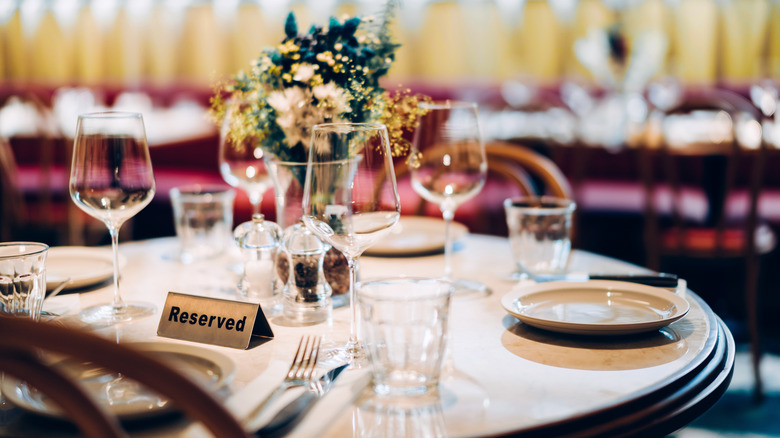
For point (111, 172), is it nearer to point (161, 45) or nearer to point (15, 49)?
point (161, 45)

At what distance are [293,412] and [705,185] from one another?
2.50 metres

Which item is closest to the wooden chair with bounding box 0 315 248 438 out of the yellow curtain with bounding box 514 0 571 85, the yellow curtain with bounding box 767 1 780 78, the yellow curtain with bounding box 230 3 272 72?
the yellow curtain with bounding box 514 0 571 85

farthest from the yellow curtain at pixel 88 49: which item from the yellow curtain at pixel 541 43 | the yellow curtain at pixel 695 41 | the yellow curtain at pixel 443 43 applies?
the yellow curtain at pixel 695 41

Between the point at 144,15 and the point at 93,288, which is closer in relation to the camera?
the point at 93,288

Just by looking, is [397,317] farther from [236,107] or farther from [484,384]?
[236,107]

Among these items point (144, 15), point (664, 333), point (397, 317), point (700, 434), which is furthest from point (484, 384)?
point (144, 15)

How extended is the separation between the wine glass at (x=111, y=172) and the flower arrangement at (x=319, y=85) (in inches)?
7.4

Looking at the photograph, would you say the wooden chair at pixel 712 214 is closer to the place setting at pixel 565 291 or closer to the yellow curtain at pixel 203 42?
the place setting at pixel 565 291

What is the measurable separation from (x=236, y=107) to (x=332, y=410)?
0.66 meters

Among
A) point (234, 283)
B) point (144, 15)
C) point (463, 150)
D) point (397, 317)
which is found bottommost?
point (234, 283)

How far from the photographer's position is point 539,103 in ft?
12.0

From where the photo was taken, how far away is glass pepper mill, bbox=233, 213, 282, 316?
3.64ft

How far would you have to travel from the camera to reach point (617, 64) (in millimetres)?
3746

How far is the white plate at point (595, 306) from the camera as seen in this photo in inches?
34.5
